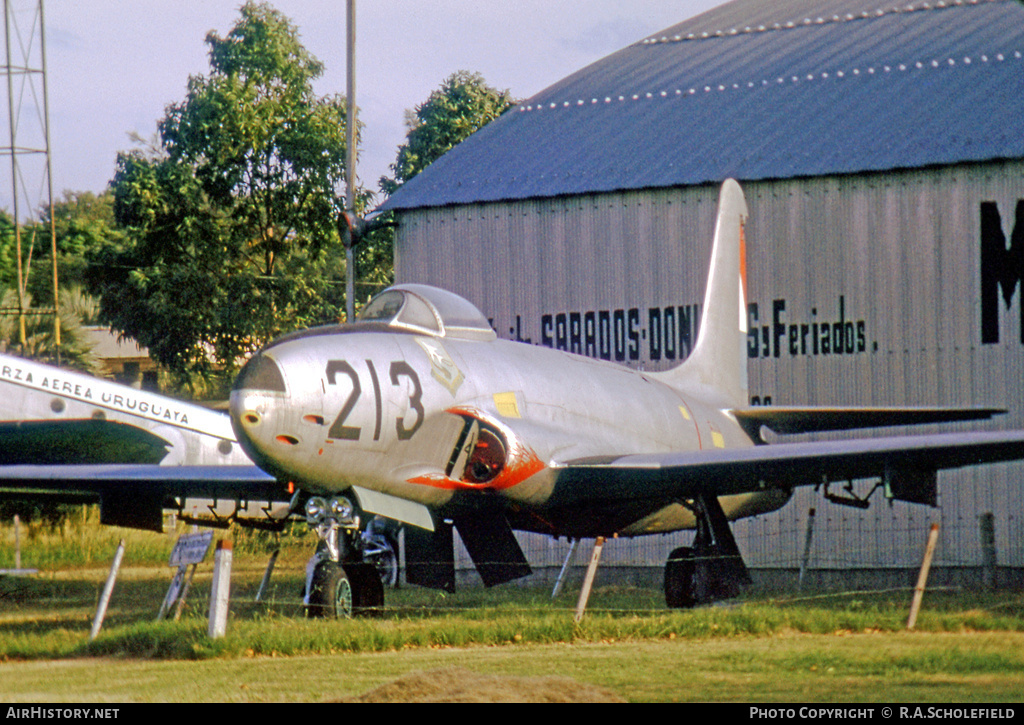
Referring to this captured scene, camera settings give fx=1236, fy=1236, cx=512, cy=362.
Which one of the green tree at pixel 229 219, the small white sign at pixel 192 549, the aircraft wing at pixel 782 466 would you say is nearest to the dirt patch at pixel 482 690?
the aircraft wing at pixel 782 466

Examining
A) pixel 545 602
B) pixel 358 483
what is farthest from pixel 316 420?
pixel 545 602

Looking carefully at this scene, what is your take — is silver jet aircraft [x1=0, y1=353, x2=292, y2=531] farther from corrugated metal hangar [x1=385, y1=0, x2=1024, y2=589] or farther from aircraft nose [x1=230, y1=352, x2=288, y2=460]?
aircraft nose [x1=230, y1=352, x2=288, y2=460]

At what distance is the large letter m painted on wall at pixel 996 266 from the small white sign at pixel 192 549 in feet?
35.7

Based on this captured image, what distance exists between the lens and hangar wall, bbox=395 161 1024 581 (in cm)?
1711

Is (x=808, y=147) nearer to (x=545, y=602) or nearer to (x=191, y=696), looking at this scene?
(x=545, y=602)

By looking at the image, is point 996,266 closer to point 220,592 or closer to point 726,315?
point 726,315

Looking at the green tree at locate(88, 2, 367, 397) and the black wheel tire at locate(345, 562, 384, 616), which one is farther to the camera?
the green tree at locate(88, 2, 367, 397)

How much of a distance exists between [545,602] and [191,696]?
293 inches

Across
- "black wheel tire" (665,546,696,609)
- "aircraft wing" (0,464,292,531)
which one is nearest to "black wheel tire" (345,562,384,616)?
"aircraft wing" (0,464,292,531)

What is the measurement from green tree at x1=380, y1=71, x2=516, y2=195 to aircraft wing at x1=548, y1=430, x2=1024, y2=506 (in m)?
37.7

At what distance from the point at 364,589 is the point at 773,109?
12183 millimetres

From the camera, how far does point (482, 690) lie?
702 cm
